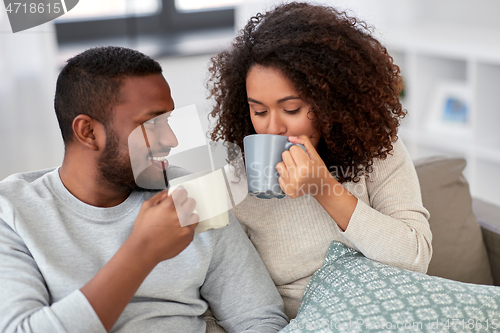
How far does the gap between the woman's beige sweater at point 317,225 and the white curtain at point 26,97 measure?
120 cm

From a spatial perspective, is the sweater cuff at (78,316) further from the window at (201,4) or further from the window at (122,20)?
the window at (201,4)

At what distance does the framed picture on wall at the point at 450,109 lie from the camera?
2.56 meters

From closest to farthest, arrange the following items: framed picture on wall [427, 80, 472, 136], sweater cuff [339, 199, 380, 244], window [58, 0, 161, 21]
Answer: sweater cuff [339, 199, 380, 244]
window [58, 0, 161, 21]
framed picture on wall [427, 80, 472, 136]

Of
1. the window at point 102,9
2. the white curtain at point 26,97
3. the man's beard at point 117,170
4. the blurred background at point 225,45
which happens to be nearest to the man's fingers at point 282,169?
the man's beard at point 117,170

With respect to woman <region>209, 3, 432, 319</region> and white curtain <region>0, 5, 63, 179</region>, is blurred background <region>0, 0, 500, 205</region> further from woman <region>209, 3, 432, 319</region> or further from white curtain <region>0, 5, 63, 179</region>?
woman <region>209, 3, 432, 319</region>

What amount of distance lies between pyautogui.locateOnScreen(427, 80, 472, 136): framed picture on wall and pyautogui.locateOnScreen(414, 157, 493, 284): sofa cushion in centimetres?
122

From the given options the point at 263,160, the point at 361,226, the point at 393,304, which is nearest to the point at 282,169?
the point at 263,160

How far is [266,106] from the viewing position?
1.03 meters

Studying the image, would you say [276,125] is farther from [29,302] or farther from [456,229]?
[456,229]

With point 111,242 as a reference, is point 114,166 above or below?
above

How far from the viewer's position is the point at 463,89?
2545mm

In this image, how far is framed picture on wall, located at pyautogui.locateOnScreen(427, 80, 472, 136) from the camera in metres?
2.56

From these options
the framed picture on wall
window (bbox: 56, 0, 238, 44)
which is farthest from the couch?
window (bbox: 56, 0, 238, 44)

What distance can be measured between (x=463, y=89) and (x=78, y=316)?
7.59ft
